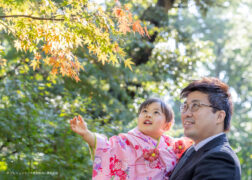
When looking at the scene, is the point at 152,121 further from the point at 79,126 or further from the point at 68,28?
the point at 68,28

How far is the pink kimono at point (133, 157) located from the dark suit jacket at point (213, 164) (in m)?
0.46

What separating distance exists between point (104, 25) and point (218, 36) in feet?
60.5

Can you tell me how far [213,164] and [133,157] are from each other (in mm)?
848

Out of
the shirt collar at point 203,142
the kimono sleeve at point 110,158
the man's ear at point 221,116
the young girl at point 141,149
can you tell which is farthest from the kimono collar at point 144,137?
the man's ear at point 221,116

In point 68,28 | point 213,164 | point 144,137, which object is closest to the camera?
point 213,164

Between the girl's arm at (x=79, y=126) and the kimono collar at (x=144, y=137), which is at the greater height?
the girl's arm at (x=79, y=126)

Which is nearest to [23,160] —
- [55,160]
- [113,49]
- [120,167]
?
[55,160]

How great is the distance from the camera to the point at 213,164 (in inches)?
63.6

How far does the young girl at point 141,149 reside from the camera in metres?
2.24

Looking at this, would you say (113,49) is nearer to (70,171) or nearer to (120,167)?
(120,167)

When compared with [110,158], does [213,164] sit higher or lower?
higher

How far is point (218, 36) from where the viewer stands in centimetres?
1948

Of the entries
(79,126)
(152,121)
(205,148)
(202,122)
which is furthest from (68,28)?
(205,148)

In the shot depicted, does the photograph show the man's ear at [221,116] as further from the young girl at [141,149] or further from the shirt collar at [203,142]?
the young girl at [141,149]
